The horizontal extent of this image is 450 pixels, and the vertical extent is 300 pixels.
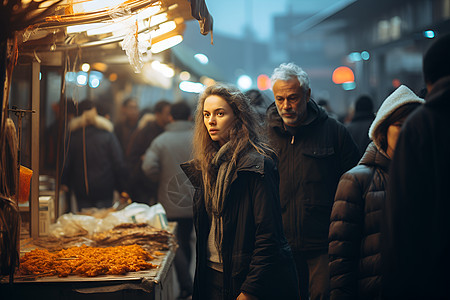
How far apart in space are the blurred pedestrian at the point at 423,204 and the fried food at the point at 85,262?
2.10 meters

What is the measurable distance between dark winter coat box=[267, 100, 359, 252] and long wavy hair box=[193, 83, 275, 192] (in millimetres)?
895

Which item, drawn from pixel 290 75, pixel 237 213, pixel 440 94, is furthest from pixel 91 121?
pixel 440 94

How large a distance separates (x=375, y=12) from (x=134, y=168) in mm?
13946

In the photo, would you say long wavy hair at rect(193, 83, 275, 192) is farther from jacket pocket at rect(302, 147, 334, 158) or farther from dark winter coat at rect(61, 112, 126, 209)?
dark winter coat at rect(61, 112, 126, 209)

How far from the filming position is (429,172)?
6.71 feet

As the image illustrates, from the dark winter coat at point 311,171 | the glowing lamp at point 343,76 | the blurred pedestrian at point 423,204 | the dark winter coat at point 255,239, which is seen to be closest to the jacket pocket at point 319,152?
the dark winter coat at point 311,171

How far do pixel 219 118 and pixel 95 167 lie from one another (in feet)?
14.8

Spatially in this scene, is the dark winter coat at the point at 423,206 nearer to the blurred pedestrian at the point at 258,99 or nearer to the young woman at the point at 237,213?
the young woman at the point at 237,213

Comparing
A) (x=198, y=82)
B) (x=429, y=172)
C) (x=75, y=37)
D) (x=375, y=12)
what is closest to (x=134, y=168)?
(x=75, y=37)

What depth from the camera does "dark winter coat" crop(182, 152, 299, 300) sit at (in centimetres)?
310

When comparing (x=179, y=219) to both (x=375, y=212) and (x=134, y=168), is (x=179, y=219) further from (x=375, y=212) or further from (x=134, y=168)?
(x=375, y=212)

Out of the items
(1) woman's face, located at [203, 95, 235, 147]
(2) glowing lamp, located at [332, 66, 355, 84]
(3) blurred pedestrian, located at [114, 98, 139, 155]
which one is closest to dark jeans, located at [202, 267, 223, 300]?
(1) woman's face, located at [203, 95, 235, 147]

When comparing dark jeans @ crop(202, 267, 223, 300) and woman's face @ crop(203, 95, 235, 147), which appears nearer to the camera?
dark jeans @ crop(202, 267, 223, 300)

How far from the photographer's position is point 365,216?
2852 mm
